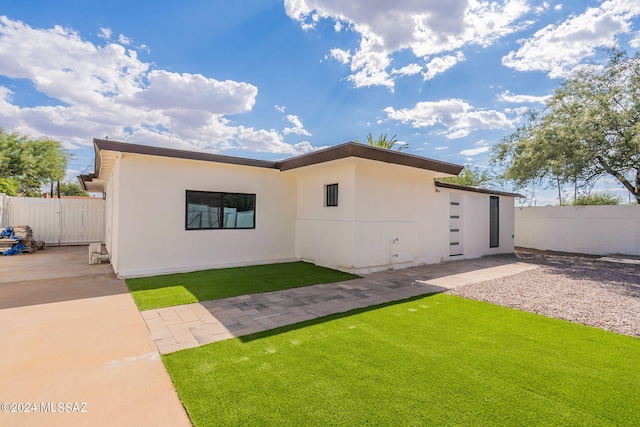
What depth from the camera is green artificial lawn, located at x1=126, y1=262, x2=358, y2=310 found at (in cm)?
504

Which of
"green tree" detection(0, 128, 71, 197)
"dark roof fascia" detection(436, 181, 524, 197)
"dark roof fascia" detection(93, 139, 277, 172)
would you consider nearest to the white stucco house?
"dark roof fascia" detection(93, 139, 277, 172)

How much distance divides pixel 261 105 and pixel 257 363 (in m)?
11.3

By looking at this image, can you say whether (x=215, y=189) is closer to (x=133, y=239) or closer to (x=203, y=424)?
(x=133, y=239)

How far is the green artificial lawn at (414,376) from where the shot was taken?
6.88 feet

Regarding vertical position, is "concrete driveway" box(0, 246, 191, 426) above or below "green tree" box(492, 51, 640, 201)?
below

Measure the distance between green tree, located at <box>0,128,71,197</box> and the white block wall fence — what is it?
31322mm

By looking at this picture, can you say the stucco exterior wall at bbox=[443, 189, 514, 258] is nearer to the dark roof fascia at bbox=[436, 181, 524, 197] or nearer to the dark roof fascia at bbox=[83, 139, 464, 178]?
the dark roof fascia at bbox=[436, 181, 524, 197]

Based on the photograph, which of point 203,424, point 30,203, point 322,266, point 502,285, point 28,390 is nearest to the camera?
point 203,424

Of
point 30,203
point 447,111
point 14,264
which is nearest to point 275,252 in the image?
point 14,264

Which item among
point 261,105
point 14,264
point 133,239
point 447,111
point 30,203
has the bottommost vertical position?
point 14,264

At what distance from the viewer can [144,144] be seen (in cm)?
638

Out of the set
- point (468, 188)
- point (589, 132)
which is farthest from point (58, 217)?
point (589, 132)

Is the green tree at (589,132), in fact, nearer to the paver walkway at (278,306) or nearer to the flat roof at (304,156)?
the flat roof at (304,156)

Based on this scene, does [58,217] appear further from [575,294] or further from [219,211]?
[575,294]
